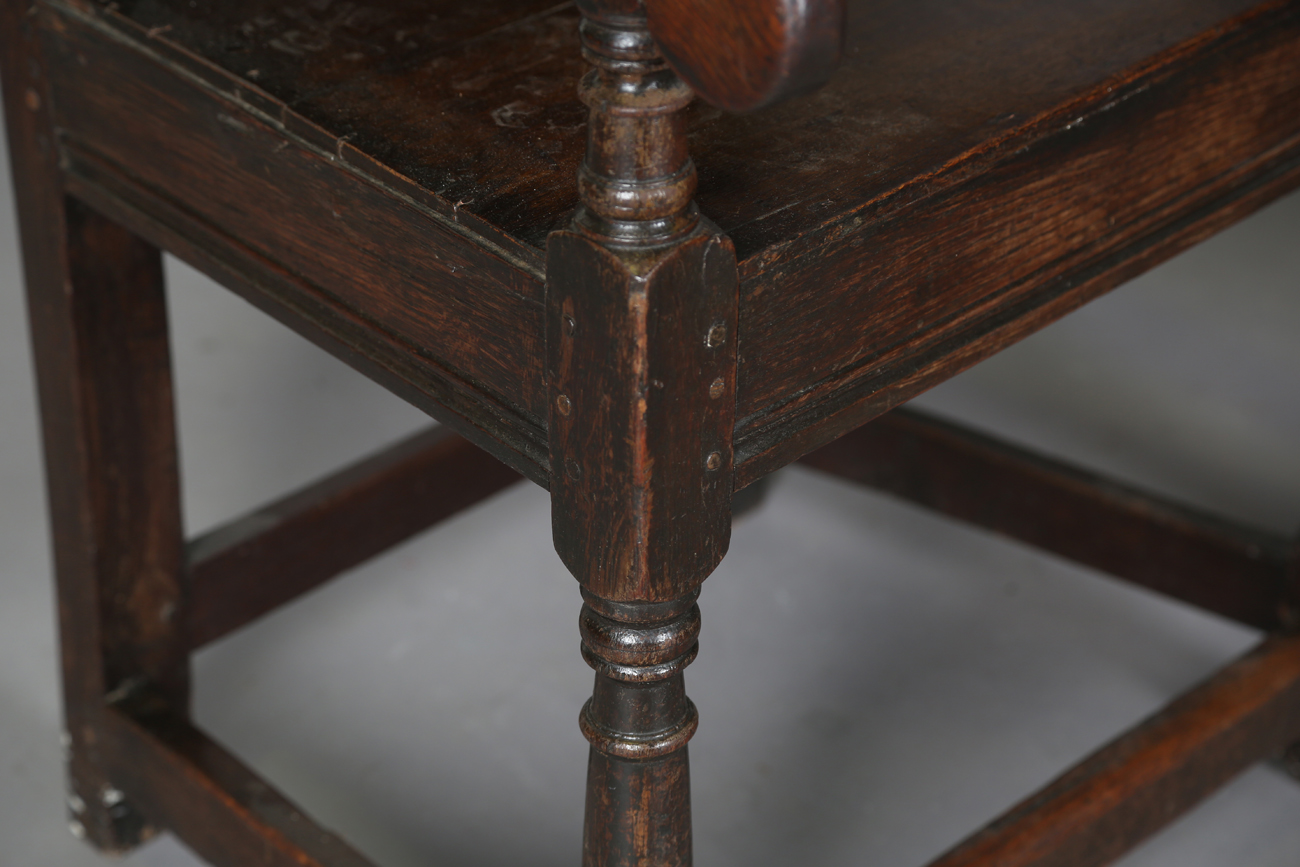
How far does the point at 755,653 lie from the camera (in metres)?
1.78

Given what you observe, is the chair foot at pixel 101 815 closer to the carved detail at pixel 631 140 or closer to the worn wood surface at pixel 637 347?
the worn wood surface at pixel 637 347

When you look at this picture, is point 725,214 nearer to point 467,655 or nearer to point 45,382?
point 45,382

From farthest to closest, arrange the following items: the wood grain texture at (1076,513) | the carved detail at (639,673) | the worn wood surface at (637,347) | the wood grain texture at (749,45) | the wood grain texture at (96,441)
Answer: the wood grain texture at (1076,513) → the wood grain texture at (96,441) → the carved detail at (639,673) → the worn wood surface at (637,347) → the wood grain texture at (749,45)

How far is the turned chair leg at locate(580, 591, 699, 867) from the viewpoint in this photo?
89 centimetres

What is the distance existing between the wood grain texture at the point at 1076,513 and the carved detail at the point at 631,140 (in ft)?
3.58

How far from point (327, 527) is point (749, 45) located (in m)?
1.11

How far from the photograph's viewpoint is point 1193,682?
1.78m

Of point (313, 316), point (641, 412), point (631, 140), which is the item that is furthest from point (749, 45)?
point (313, 316)

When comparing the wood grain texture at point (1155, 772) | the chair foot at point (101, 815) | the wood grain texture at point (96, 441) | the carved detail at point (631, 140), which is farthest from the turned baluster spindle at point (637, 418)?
the chair foot at point (101, 815)

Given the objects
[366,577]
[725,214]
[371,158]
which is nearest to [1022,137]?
[725,214]

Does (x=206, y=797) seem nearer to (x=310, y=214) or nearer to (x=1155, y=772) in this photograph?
(x=310, y=214)

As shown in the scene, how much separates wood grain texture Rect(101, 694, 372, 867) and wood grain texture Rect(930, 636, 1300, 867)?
0.48 m

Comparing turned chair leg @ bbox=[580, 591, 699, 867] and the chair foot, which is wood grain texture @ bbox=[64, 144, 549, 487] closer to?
turned chair leg @ bbox=[580, 591, 699, 867]

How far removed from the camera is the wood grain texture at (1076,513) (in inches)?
67.7
